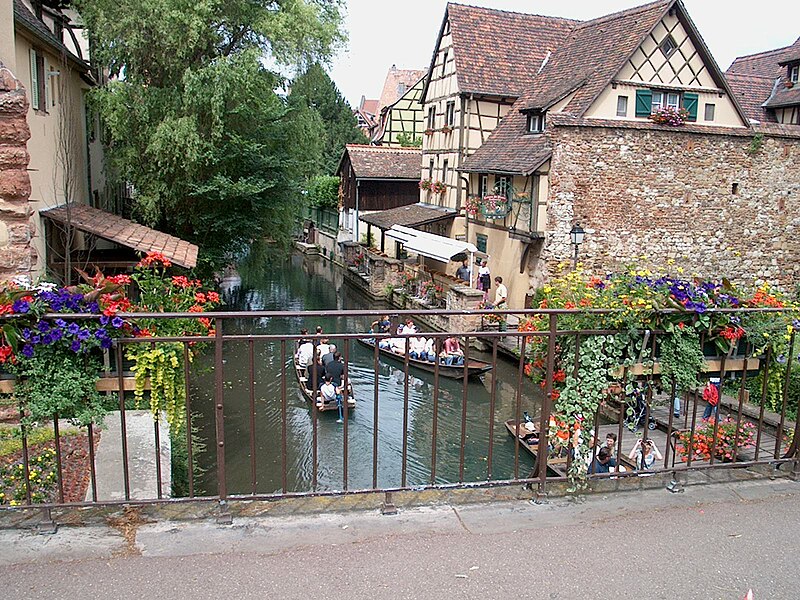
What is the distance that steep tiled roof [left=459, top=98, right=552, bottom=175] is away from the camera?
20547 millimetres

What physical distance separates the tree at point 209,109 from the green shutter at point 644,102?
834 centimetres

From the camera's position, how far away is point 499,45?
26.1 metres

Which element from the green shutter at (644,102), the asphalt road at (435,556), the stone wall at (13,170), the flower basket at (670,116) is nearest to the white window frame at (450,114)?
the green shutter at (644,102)

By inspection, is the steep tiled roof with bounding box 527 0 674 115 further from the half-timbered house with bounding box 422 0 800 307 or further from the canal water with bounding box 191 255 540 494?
the canal water with bounding box 191 255 540 494

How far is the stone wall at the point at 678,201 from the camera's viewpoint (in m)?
20.0

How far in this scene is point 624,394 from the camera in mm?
4871

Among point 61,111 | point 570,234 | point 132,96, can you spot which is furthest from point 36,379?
point 570,234

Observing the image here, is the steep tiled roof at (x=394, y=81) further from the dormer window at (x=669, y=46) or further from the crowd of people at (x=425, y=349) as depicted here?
the crowd of people at (x=425, y=349)

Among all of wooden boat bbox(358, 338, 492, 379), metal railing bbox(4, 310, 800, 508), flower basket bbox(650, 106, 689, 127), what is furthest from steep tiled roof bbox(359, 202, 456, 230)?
wooden boat bbox(358, 338, 492, 379)

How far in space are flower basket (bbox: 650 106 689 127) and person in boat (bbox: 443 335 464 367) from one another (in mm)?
8331

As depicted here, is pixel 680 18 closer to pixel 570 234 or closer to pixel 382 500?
pixel 570 234

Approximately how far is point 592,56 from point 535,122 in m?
2.46

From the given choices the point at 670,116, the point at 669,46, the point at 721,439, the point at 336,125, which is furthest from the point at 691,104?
the point at 336,125

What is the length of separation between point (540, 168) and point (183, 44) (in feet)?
32.1
